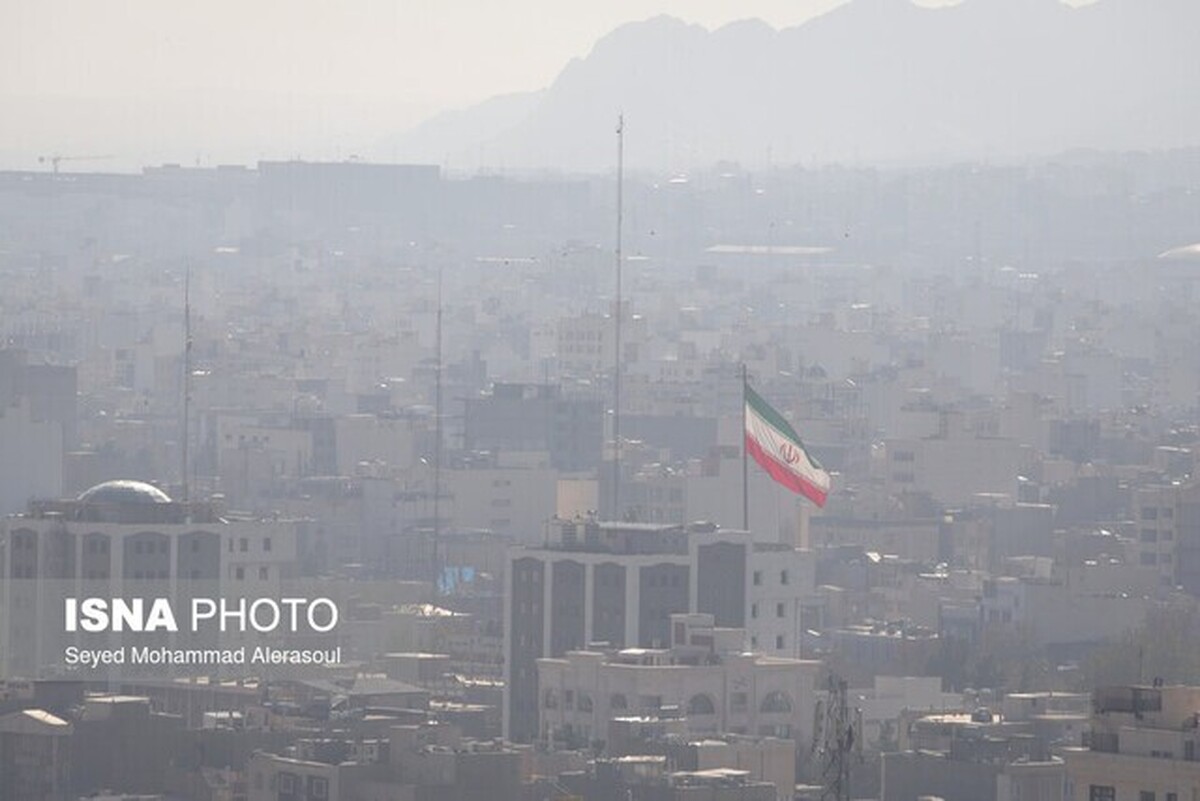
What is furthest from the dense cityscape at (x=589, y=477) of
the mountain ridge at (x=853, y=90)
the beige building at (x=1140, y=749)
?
the mountain ridge at (x=853, y=90)

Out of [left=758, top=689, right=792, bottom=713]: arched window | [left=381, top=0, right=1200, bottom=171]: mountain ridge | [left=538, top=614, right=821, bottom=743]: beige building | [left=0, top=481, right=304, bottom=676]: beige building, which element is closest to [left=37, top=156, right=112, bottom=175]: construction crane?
[left=381, top=0, right=1200, bottom=171]: mountain ridge

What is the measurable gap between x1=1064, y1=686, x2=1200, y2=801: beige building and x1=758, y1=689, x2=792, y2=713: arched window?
1120 centimetres

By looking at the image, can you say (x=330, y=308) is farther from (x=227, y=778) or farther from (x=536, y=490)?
(x=227, y=778)

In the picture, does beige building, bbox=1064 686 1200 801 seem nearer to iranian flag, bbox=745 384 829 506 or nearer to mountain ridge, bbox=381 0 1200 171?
iranian flag, bbox=745 384 829 506

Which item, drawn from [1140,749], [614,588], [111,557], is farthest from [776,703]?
[1140,749]

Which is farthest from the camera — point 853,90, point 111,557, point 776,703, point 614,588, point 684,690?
point 853,90

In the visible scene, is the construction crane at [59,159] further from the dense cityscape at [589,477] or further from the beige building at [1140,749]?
the beige building at [1140,749]

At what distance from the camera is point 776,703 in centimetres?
2783

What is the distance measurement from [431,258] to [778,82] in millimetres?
66304

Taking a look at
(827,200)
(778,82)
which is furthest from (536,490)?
(778,82)

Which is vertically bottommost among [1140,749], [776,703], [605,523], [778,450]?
[776,703]

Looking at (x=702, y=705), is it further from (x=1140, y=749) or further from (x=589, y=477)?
(x=589, y=477)

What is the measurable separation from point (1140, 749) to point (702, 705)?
11628 mm

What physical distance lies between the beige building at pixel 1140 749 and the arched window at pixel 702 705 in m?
10.7
